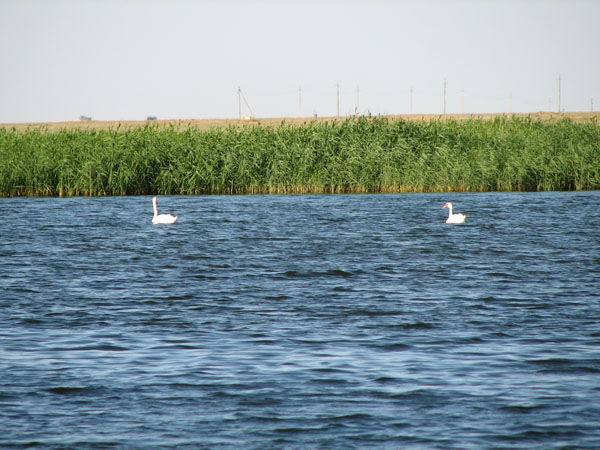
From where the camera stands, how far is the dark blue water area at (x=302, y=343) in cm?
832

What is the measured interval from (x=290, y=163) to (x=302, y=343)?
25362mm

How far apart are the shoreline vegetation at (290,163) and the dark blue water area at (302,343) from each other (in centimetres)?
1220

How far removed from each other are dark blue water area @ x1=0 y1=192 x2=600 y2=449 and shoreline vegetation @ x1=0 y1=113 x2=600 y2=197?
12202 millimetres

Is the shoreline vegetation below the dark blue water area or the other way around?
the other way around

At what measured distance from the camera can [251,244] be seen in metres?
23.3

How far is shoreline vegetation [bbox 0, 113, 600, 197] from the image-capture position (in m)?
35.9

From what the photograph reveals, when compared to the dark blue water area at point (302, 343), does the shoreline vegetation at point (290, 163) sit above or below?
above

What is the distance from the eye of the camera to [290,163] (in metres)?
36.5

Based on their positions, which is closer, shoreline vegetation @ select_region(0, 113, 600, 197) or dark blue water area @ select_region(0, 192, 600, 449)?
dark blue water area @ select_region(0, 192, 600, 449)

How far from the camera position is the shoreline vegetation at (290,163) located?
35.9 metres

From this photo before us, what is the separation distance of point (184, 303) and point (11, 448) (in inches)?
266

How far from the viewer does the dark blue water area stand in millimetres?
8320

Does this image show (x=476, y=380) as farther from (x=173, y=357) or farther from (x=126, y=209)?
(x=126, y=209)

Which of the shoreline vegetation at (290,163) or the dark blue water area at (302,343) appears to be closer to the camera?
the dark blue water area at (302,343)
